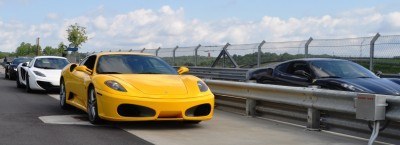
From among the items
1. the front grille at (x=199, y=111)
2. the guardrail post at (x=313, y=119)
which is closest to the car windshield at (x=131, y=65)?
the front grille at (x=199, y=111)

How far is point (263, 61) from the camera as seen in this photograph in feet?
61.5

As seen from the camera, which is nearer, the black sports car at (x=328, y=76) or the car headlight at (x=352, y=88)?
the car headlight at (x=352, y=88)

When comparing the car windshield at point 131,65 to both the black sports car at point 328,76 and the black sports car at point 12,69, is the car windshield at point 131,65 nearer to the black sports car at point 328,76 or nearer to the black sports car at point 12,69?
the black sports car at point 328,76

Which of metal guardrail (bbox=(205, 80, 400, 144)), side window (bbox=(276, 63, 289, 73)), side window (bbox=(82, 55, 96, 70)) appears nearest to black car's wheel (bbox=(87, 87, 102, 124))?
side window (bbox=(82, 55, 96, 70))

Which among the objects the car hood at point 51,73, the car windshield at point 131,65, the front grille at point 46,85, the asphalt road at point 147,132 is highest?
the car windshield at point 131,65

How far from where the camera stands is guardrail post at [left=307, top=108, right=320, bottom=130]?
798 cm

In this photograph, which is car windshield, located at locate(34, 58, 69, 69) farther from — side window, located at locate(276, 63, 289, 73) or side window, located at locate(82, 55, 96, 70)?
side window, located at locate(276, 63, 289, 73)

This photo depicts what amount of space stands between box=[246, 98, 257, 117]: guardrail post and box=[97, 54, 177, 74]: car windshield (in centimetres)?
151

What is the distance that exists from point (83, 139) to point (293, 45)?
1148 cm

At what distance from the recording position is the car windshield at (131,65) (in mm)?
8781

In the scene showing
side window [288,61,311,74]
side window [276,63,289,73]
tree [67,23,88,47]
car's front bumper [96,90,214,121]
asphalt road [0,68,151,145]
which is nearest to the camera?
asphalt road [0,68,151,145]

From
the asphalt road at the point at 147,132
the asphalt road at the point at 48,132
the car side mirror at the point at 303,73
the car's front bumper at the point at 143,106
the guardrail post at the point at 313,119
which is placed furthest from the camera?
the car side mirror at the point at 303,73

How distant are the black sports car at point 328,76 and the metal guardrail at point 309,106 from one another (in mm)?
922

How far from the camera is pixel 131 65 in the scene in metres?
8.99
